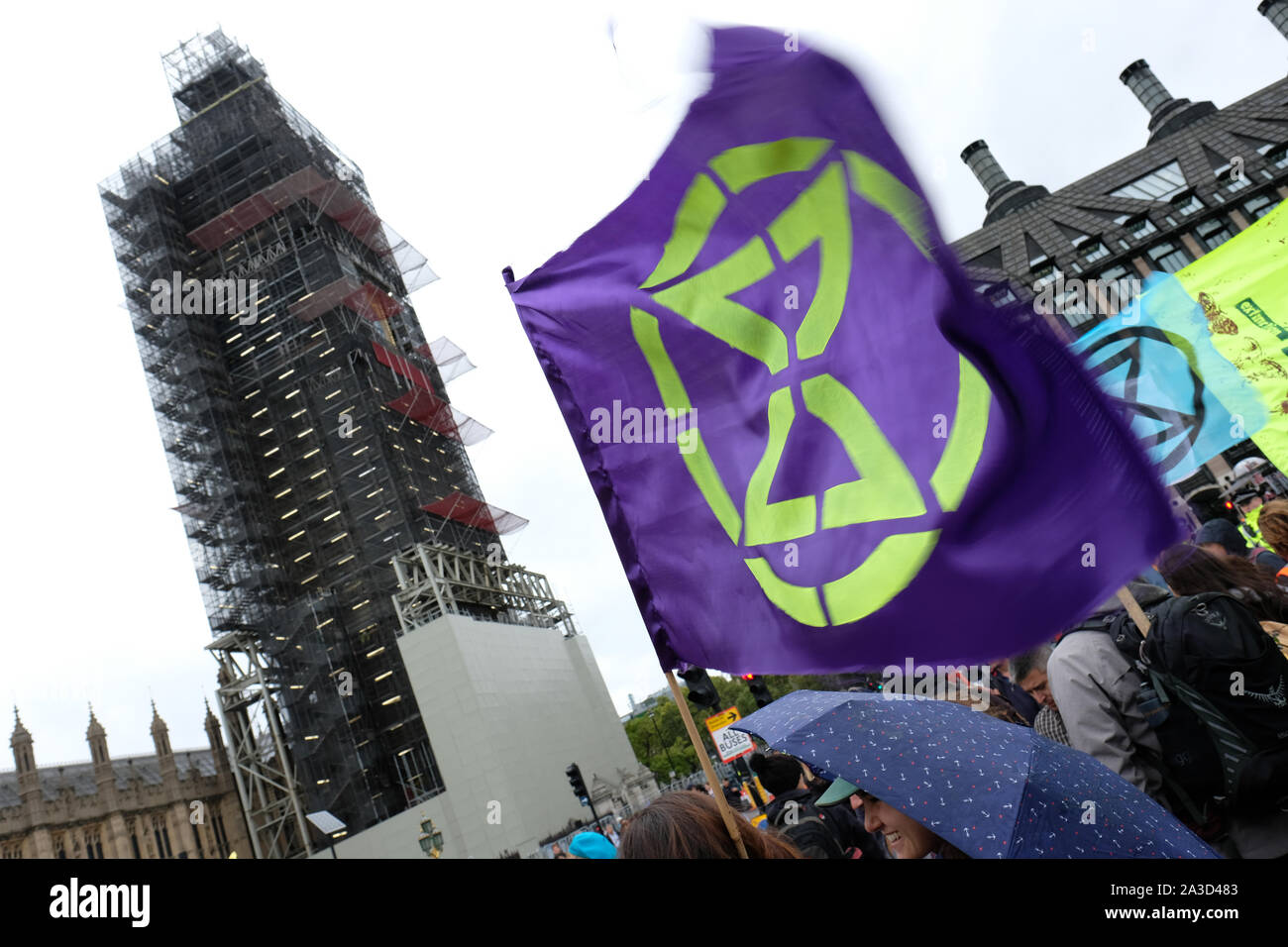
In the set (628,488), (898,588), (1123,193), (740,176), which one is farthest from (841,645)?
(1123,193)

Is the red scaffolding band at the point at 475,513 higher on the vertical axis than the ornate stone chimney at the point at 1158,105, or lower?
lower

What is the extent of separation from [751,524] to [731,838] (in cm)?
185

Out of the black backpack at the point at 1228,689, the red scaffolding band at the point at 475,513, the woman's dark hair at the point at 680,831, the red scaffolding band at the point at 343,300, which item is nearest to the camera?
the woman's dark hair at the point at 680,831

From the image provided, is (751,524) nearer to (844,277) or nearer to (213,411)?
(844,277)

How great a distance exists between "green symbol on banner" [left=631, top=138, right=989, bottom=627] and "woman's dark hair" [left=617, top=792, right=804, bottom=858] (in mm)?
1370

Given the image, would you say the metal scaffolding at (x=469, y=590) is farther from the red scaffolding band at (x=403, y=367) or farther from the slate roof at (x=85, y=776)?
the slate roof at (x=85, y=776)

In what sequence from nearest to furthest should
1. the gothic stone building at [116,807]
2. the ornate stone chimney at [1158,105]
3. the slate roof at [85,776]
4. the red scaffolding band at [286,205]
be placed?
1. the gothic stone building at [116,807]
2. the slate roof at [85,776]
3. the red scaffolding band at [286,205]
4. the ornate stone chimney at [1158,105]

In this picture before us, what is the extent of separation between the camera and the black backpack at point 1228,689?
3.00 metres

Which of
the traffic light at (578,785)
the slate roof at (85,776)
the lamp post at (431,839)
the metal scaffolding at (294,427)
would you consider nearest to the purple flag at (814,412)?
the traffic light at (578,785)

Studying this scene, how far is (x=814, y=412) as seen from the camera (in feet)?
12.1

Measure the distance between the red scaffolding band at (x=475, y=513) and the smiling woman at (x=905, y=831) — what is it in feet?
131

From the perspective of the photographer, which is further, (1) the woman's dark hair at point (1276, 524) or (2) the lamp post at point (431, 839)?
(2) the lamp post at point (431, 839)

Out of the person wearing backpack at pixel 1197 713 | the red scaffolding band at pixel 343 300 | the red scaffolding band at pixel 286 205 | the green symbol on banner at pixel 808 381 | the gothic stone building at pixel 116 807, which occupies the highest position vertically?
the red scaffolding band at pixel 286 205

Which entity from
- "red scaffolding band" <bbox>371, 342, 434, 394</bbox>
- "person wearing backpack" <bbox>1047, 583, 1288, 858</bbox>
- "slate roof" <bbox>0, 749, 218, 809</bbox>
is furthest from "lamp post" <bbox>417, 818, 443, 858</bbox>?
"red scaffolding band" <bbox>371, 342, 434, 394</bbox>
